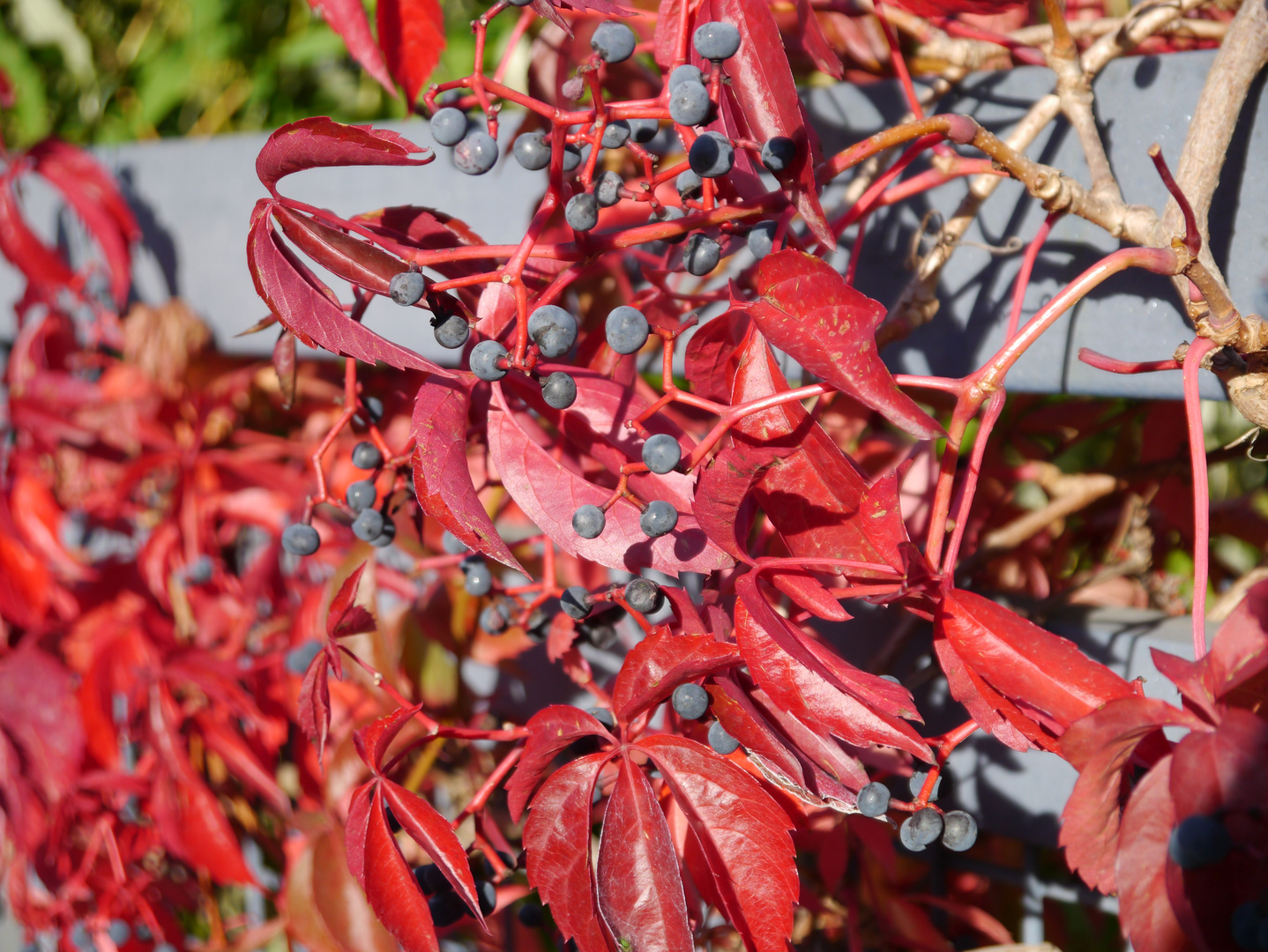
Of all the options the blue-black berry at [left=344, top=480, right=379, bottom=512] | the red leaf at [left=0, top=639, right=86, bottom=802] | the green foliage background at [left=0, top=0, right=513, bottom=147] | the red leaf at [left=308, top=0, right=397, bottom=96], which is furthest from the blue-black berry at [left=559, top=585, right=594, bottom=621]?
the green foliage background at [left=0, top=0, right=513, bottom=147]

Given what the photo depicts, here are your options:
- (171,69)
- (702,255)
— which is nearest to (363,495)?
(702,255)

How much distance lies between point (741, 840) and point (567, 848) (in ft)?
0.27

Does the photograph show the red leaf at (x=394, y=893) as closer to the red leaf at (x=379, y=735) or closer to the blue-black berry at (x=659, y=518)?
the red leaf at (x=379, y=735)

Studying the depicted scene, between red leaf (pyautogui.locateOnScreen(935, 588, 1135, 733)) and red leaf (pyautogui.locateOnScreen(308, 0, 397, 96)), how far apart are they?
49 cm

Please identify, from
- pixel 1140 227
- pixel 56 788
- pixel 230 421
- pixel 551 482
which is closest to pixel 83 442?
pixel 230 421

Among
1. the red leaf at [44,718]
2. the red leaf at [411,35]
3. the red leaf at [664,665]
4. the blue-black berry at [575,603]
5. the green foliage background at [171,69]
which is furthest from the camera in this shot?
the green foliage background at [171,69]

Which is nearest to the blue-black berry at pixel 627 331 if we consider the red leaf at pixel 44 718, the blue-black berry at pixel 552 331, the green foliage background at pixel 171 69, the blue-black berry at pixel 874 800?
the blue-black berry at pixel 552 331

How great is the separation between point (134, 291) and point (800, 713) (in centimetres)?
130

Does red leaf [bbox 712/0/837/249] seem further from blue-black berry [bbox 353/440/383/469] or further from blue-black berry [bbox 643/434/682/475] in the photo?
blue-black berry [bbox 353/440/383/469]

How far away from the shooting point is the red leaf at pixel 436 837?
416 millimetres

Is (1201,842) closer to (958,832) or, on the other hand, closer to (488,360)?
(958,832)

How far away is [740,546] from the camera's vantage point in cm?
39

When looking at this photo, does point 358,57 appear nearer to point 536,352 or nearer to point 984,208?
point 536,352

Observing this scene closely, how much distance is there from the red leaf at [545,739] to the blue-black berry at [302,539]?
23cm
